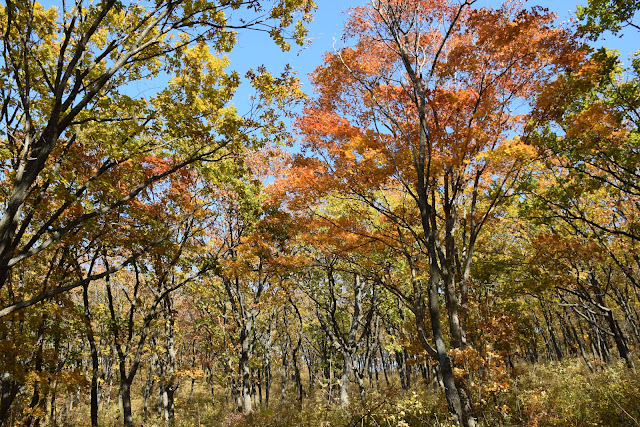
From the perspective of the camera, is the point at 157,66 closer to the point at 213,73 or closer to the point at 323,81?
the point at 213,73

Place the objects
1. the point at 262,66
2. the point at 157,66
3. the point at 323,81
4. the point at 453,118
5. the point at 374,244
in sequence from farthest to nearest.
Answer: the point at 374,244 → the point at 323,81 → the point at 453,118 → the point at 157,66 → the point at 262,66

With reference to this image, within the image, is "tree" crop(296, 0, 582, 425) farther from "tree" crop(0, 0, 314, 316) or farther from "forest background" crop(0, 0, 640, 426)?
"tree" crop(0, 0, 314, 316)

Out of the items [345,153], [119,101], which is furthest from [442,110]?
[119,101]

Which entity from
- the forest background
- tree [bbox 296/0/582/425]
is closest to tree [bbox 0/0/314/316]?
the forest background

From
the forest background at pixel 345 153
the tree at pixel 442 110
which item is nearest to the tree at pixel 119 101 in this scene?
the forest background at pixel 345 153

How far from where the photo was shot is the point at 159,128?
6660 millimetres

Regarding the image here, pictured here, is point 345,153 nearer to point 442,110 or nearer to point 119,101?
point 442,110

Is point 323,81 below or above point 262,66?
above

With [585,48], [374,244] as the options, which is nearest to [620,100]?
[585,48]

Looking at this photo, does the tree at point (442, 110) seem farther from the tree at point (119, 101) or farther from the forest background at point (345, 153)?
the tree at point (119, 101)

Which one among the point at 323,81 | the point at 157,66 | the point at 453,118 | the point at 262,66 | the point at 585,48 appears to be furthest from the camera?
the point at 323,81

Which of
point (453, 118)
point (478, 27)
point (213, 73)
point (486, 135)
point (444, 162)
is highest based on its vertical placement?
point (478, 27)

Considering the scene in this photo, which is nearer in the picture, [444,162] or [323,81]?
[444,162]

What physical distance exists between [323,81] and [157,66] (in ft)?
14.8
